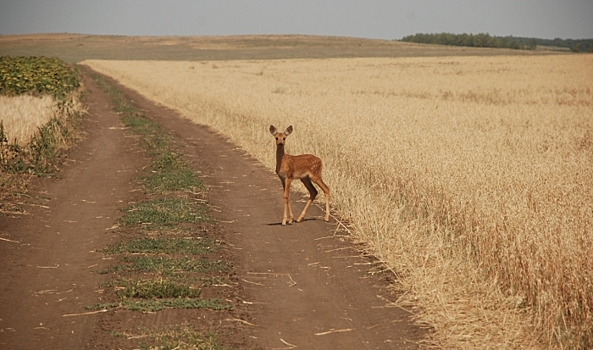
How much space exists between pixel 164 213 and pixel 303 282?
160 inches

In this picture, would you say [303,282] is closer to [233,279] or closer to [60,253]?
[233,279]

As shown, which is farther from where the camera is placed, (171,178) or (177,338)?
(171,178)

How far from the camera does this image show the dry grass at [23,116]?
60.4 feet

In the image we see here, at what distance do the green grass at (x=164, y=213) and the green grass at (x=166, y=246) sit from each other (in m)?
0.96

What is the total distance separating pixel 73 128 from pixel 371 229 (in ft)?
52.6

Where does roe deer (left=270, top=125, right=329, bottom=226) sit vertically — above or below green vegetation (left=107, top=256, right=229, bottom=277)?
above

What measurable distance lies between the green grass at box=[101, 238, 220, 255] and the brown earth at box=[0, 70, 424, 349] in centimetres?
26

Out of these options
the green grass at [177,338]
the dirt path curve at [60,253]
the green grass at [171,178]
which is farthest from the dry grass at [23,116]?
the green grass at [177,338]

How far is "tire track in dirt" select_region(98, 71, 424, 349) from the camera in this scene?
6715mm

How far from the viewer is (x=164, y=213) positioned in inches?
459

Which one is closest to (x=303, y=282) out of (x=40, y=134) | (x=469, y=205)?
(x=469, y=205)

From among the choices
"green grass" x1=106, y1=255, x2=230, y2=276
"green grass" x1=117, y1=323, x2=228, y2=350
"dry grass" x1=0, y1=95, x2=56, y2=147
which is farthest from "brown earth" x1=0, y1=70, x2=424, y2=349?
"dry grass" x1=0, y1=95, x2=56, y2=147

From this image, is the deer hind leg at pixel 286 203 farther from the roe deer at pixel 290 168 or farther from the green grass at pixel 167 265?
the green grass at pixel 167 265

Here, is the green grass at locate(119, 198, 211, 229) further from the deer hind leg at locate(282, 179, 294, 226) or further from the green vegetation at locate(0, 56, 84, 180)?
the green vegetation at locate(0, 56, 84, 180)
